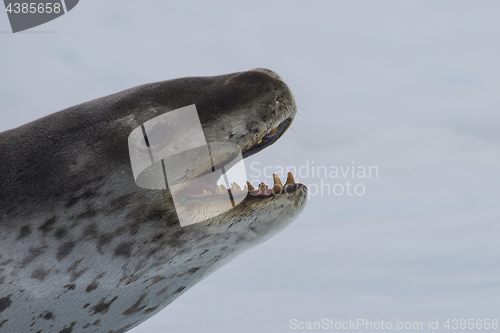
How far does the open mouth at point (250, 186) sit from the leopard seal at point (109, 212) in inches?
0.8

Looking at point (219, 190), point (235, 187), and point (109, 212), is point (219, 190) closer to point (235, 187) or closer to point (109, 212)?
point (235, 187)

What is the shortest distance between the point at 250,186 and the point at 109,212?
0.80 metres

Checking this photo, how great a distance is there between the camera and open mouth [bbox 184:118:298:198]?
247 centimetres

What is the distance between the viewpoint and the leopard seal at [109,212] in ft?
7.36

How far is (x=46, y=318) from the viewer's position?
239 centimetres

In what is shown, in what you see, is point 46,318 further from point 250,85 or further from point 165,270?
point 250,85

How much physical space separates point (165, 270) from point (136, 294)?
247 millimetres

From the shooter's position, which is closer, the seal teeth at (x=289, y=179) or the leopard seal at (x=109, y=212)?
the leopard seal at (x=109, y=212)

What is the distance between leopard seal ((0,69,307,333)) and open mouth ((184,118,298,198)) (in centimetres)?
2

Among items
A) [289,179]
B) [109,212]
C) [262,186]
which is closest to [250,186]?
[262,186]

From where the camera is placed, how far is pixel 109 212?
226 cm

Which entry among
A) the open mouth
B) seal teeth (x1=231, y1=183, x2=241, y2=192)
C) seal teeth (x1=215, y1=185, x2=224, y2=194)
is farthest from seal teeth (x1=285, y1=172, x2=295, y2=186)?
seal teeth (x1=215, y1=185, x2=224, y2=194)

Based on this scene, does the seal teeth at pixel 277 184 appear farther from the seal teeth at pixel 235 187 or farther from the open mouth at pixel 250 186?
the seal teeth at pixel 235 187

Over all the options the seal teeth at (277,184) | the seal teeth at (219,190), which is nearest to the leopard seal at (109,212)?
the seal teeth at (277,184)
